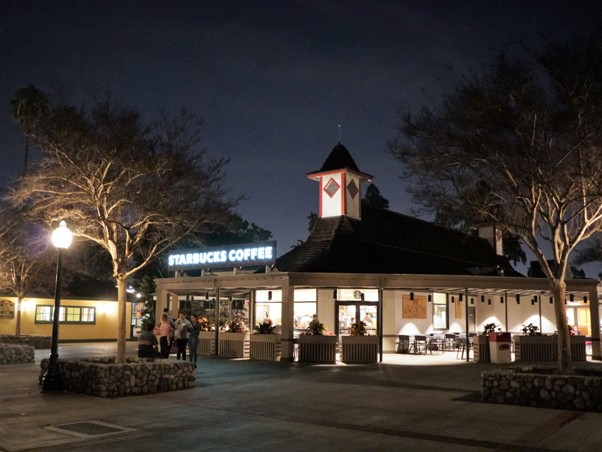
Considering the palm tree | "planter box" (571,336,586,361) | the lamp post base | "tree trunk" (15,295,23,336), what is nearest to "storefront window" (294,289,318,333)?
"planter box" (571,336,586,361)

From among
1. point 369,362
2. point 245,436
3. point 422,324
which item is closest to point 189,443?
point 245,436

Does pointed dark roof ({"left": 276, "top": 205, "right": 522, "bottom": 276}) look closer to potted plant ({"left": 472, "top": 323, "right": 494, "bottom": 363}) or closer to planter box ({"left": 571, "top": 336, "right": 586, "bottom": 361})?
potted plant ({"left": 472, "top": 323, "right": 494, "bottom": 363})

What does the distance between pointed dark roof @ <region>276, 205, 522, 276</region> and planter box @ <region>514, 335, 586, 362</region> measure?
9.38 ft

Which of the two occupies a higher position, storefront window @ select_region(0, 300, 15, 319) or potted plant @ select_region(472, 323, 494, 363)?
storefront window @ select_region(0, 300, 15, 319)

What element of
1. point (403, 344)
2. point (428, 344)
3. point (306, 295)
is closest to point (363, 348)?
point (403, 344)

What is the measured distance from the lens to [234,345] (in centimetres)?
2297

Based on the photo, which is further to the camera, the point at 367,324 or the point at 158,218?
the point at 367,324

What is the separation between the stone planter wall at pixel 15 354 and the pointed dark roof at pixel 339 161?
42.2 feet

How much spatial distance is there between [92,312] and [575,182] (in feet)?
94.1

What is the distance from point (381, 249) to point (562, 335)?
12.4 meters

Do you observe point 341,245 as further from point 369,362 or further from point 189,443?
point 189,443

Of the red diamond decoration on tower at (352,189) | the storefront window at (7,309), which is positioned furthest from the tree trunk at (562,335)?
the storefront window at (7,309)

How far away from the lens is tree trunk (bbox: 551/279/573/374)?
12.7 m

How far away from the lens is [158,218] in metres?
16.2
